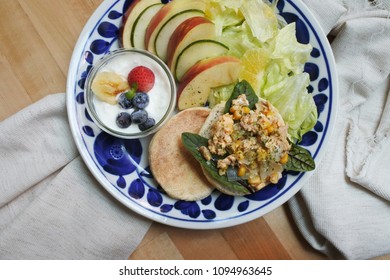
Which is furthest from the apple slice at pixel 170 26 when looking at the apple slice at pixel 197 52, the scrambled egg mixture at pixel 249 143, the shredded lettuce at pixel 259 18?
the scrambled egg mixture at pixel 249 143

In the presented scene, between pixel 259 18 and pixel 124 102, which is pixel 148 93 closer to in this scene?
pixel 124 102

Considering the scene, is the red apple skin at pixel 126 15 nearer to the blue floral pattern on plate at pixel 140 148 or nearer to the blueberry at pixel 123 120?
the blue floral pattern on plate at pixel 140 148

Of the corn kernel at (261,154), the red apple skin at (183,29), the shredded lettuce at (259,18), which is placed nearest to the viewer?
the corn kernel at (261,154)

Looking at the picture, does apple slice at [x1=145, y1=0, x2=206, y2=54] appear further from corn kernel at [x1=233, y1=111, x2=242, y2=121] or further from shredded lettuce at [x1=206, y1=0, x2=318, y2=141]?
corn kernel at [x1=233, y1=111, x2=242, y2=121]

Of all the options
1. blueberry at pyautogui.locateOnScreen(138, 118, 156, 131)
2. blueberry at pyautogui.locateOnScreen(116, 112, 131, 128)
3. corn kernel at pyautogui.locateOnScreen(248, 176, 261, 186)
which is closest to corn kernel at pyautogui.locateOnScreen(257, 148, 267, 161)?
corn kernel at pyautogui.locateOnScreen(248, 176, 261, 186)

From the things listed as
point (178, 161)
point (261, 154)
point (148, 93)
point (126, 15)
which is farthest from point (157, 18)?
point (261, 154)
